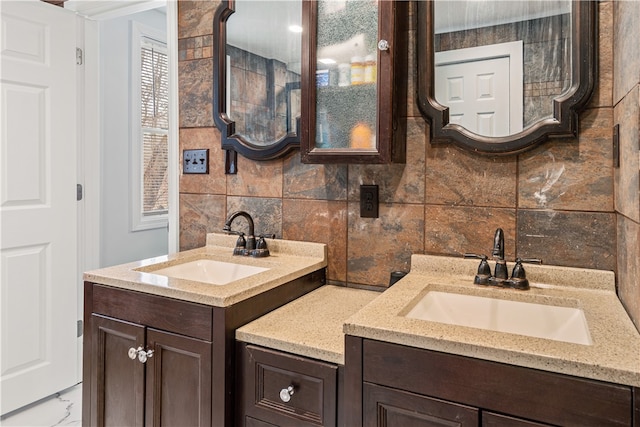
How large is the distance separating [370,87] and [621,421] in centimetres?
113

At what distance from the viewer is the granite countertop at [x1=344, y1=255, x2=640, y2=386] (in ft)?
2.85

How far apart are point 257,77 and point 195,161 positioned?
49cm

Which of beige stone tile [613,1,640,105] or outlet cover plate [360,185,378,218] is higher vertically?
beige stone tile [613,1,640,105]

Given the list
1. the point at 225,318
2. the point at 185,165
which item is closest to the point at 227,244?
the point at 185,165

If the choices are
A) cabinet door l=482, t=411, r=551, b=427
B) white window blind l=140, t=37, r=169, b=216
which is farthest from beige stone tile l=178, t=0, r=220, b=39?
cabinet door l=482, t=411, r=551, b=427

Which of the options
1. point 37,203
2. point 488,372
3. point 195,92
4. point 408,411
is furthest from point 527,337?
point 37,203

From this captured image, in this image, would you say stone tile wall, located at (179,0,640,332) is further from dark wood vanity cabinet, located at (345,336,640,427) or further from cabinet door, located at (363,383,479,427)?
cabinet door, located at (363,383,479,427)

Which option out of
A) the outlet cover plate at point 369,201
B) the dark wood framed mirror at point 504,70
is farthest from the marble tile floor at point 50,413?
the dark wood framed mirror at point 504,70

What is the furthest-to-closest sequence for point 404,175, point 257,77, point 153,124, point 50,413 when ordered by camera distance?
point 153,124 → point 50,413 → point 257,77 → point 404,175

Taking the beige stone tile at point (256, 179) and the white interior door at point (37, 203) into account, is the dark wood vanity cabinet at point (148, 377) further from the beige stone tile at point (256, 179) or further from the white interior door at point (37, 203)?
the white interior door at point (37, 203)

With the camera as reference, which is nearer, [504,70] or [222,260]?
[504,70]

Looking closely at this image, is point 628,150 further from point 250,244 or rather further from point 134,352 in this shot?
point 134,352

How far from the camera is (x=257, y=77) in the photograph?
1.90 metres

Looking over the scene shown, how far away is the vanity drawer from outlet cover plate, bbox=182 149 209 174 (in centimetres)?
102
